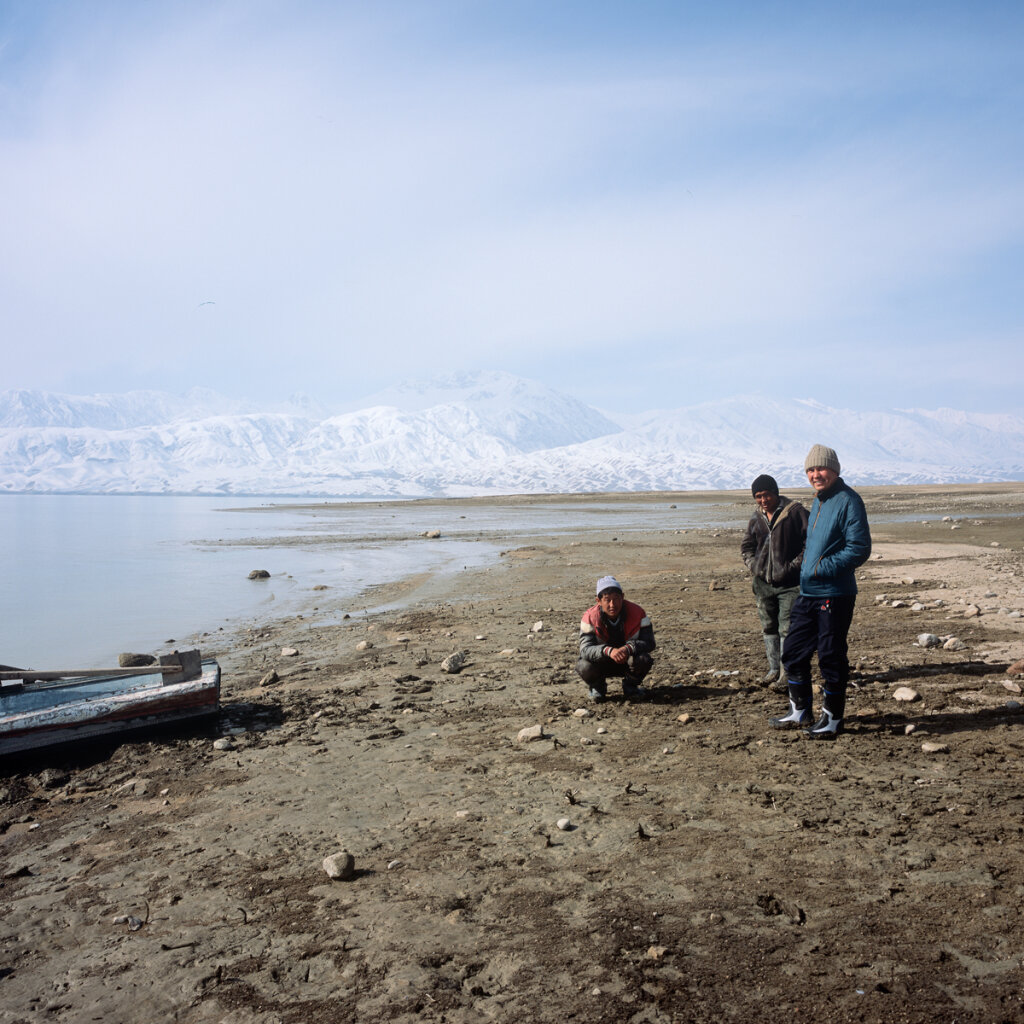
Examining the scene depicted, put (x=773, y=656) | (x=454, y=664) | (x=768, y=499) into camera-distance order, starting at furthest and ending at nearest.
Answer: (x=454, y=664), (x=773, y=656), (x=768, y=499)

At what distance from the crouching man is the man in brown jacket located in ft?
4.04

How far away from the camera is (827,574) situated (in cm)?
571

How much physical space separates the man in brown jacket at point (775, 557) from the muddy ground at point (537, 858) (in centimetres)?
66

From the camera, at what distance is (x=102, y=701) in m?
6.86

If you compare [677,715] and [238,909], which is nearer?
[238,909]

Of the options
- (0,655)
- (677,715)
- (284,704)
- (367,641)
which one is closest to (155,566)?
(0,655)

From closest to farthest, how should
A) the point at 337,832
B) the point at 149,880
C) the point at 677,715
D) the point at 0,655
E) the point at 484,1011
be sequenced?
the point at 484,1011
the point at 149,880
the point at 337,832
the point at 677,715
the point at 0,655

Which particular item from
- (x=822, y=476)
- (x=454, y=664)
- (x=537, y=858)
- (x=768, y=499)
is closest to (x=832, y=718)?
(x=822, y=476)

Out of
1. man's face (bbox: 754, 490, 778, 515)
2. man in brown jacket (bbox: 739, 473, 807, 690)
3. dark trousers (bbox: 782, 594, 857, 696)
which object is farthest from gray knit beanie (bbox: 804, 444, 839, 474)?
man's face (bbox: 754, 490, 778, 515)

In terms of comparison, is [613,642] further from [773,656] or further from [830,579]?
[830,579]

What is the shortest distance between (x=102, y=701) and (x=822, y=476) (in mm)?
6642

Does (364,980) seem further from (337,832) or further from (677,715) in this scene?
(677,715)

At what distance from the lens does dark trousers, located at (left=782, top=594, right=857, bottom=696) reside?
575 centimetres

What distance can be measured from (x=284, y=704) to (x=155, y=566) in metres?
22.6
